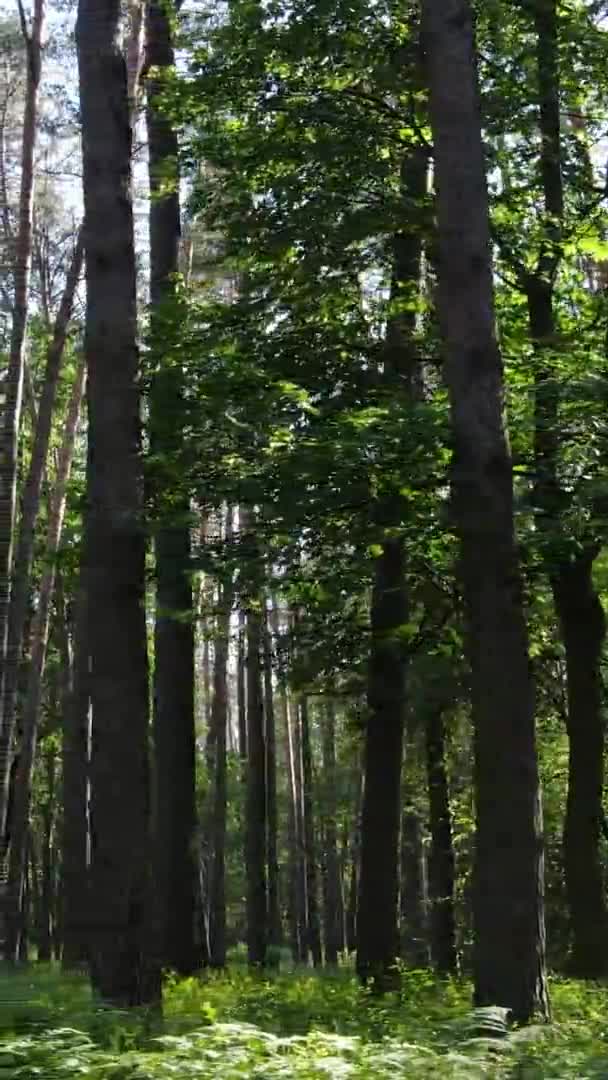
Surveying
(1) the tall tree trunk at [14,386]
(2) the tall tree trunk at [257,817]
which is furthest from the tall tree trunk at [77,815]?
(1) the tall tree trunk at [14,386]

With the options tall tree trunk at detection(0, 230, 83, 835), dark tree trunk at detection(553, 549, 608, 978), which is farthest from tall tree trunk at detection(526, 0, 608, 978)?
tall tree trunk at detection(0, 230, 83, 835)

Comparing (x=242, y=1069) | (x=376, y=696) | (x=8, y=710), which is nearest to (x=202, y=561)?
(x=376, y=696)

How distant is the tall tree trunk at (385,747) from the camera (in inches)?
531

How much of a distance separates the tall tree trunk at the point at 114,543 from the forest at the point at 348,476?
0.08 feet

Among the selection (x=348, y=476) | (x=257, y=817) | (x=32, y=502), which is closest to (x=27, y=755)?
(x=257, y=817)

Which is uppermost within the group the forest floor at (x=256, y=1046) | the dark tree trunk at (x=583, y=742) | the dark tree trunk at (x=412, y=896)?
the dark tree trunk at (x=583, y=742)

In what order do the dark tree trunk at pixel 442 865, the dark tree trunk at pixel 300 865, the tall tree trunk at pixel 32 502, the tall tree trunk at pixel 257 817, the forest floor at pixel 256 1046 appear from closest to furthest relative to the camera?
the forest floor at pixel 256 1046 → the tall tree trunk at pixel 32 502 → the dark tree trunk at pixel 442 865 → the tall tree trunk at pixel 257 817 → the dark tree trunk at pixel 300 865

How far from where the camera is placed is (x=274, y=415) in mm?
10805

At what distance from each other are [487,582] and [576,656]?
245 inches

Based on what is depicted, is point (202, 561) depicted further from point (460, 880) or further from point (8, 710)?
point (460, 880)

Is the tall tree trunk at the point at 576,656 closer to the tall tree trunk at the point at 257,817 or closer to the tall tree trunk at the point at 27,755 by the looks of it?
the tall tree trunk at the point at 257,817

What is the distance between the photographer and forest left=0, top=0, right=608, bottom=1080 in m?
9.30

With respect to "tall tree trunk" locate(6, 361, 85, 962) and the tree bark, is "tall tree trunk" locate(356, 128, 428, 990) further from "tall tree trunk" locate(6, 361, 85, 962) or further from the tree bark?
the tree bark

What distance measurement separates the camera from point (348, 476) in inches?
390
